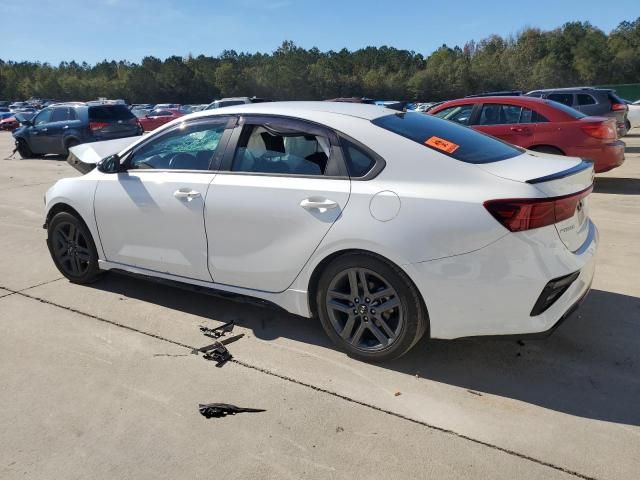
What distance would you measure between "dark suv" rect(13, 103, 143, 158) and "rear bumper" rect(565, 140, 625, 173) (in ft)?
38.9

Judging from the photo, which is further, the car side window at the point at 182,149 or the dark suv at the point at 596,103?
the dark suv at the point at 596,103

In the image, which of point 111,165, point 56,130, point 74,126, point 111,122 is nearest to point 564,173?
point 111,165

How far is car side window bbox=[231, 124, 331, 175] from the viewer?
354 centimetres

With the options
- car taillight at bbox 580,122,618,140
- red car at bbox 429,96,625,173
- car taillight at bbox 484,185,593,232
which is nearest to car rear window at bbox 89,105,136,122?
red car at bbox 429,96,625,173

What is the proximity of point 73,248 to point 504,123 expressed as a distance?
708 cm

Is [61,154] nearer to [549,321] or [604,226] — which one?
[604,226]

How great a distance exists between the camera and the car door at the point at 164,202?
12.9 ft

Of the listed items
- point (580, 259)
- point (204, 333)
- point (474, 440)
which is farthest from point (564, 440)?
point (204, 333)

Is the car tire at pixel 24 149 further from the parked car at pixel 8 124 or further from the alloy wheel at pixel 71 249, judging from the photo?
the parked car at pixel 8 124

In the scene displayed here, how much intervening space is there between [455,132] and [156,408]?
263 cm

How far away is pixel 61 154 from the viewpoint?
1712 centimetres

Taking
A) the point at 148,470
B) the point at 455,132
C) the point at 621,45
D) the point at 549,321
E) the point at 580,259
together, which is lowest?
the point at 148,470

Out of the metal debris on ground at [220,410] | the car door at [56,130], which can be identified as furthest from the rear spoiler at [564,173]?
the car door at [56,130]

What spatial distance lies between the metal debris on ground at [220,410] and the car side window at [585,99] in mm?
14689
